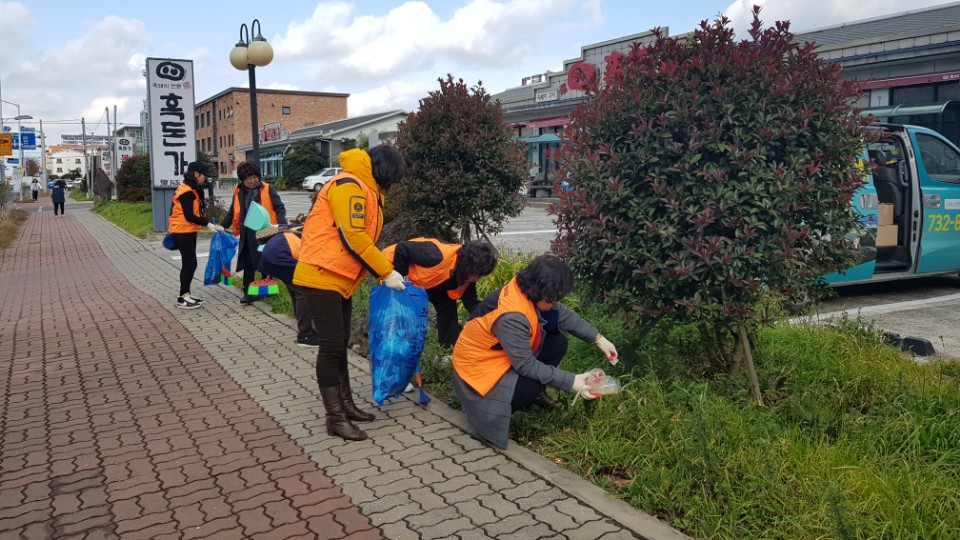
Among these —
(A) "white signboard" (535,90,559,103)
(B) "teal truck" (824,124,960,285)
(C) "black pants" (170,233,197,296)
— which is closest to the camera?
(B) "teal truck" (824,124,960,285)

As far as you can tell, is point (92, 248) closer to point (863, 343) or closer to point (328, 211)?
point (328, 211)

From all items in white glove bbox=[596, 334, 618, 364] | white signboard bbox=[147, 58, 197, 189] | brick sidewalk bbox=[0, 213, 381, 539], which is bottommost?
brick sidewalk bbox=[0, 213, 381, 539]

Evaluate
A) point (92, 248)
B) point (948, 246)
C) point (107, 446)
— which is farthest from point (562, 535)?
point (92, 248)

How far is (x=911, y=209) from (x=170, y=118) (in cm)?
1695

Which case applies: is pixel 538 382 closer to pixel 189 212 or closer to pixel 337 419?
pixel 337 419

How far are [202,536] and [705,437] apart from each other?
2241 mm

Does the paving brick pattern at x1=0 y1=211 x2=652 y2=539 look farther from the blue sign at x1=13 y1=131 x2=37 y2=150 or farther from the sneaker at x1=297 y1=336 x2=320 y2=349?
the blue sign at x1=13 y1=131 x2=37 y2=150

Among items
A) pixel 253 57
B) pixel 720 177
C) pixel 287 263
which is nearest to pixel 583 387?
pixel 720 177

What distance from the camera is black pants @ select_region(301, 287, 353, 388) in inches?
168

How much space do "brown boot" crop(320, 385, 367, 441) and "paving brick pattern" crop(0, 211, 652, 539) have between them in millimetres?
63

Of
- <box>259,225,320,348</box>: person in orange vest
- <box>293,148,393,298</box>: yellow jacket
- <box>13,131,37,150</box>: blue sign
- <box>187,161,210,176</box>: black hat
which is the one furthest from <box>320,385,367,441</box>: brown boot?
<box>13,131,37,150</box>: blue sign

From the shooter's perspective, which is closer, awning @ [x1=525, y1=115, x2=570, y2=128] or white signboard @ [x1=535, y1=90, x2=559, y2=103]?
awning @ [x1=525, y1=115, x2=570, y2=128]

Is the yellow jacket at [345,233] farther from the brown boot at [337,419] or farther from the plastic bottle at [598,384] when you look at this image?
the plastic bottle at [598,384]

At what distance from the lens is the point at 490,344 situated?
159 inches
